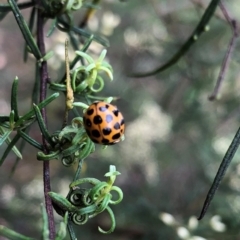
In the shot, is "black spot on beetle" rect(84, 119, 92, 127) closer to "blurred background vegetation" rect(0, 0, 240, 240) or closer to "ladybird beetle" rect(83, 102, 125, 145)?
"ladybird beetle" rect(83, 102, 125, 145)

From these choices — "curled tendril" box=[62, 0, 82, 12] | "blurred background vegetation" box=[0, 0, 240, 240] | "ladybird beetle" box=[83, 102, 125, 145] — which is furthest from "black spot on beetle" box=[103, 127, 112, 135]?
"blurred background vegetation" box=[0, 0, 240, 240]

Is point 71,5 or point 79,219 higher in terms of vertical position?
point 71,5

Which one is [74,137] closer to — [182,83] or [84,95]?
[84,95]

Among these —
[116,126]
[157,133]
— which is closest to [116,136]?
[116,126]

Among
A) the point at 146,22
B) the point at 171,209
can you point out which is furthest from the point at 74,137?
the point at 146,22

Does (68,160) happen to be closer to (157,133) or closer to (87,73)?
(87,73)

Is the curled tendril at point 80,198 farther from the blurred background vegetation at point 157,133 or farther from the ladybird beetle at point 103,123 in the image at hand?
the blurred background vegetation at point 157,133
